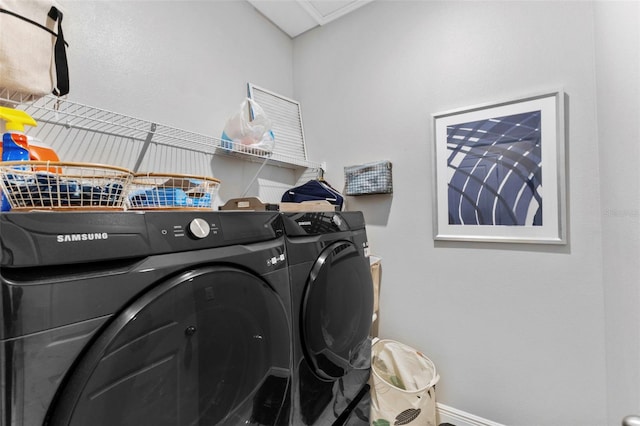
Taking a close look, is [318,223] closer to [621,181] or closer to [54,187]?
[54,187]

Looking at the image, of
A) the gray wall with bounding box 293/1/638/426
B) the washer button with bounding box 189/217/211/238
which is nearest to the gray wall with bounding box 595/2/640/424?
the gray wall with bounding box 293/1/638/426

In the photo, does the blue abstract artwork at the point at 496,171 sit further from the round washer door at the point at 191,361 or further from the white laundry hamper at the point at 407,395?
the round washer door at the point at 191,361

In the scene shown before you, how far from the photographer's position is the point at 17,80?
0.78 m

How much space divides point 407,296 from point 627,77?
1352 millimetres

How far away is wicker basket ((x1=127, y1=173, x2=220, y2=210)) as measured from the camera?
2.53 ft

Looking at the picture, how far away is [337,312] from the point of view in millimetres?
1016

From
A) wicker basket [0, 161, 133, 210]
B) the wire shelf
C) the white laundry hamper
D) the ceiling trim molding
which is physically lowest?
the white laundry hamper

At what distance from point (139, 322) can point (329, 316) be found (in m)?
A: 0.62

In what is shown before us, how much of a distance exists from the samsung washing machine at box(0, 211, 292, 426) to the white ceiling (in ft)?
5.91

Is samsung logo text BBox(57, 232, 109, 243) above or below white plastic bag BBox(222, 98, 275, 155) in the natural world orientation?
below

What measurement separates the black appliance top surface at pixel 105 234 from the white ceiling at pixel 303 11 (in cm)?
182

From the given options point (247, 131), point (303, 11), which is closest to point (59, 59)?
point (247, 131)

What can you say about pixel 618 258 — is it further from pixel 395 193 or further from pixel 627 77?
pixel 395 193

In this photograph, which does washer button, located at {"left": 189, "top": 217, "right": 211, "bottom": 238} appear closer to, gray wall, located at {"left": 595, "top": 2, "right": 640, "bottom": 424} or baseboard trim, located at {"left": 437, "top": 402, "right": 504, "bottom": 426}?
gray wall, located at {"left": 595, "top": 2, "right": 640, "bottom": 424}
